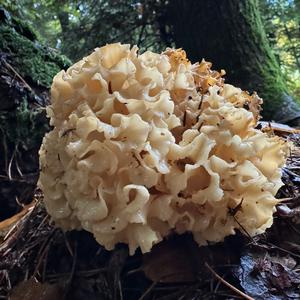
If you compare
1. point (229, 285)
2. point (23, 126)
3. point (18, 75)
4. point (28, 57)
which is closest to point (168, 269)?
point (229, 285)

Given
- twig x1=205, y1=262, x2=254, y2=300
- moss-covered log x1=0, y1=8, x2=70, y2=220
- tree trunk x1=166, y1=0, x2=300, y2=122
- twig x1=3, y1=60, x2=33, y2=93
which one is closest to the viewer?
twig x1=205, y1=262, x2=254, y2=300

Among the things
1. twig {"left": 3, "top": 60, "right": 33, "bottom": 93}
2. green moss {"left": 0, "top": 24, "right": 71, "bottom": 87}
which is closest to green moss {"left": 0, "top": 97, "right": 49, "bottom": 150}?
twig {"left": 3, "top": 60, "right": 33, "bottom": 93}

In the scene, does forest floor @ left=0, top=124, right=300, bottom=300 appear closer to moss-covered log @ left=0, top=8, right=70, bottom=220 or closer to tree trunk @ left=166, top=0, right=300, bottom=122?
moss-covered log @ left=0, top=8, right=70, bottom=220

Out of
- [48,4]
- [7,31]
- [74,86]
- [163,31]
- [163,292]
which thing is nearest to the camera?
[163,292]

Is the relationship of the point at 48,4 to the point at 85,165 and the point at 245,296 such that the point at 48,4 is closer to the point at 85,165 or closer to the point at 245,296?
the point at 85,165

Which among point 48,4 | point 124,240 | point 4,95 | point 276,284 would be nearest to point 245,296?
point 276,284

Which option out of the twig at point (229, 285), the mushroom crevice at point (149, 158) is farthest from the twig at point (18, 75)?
the twig at point (229, 285)

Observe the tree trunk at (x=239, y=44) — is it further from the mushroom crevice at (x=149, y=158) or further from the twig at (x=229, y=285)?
the twig at (x=229, y=285)
